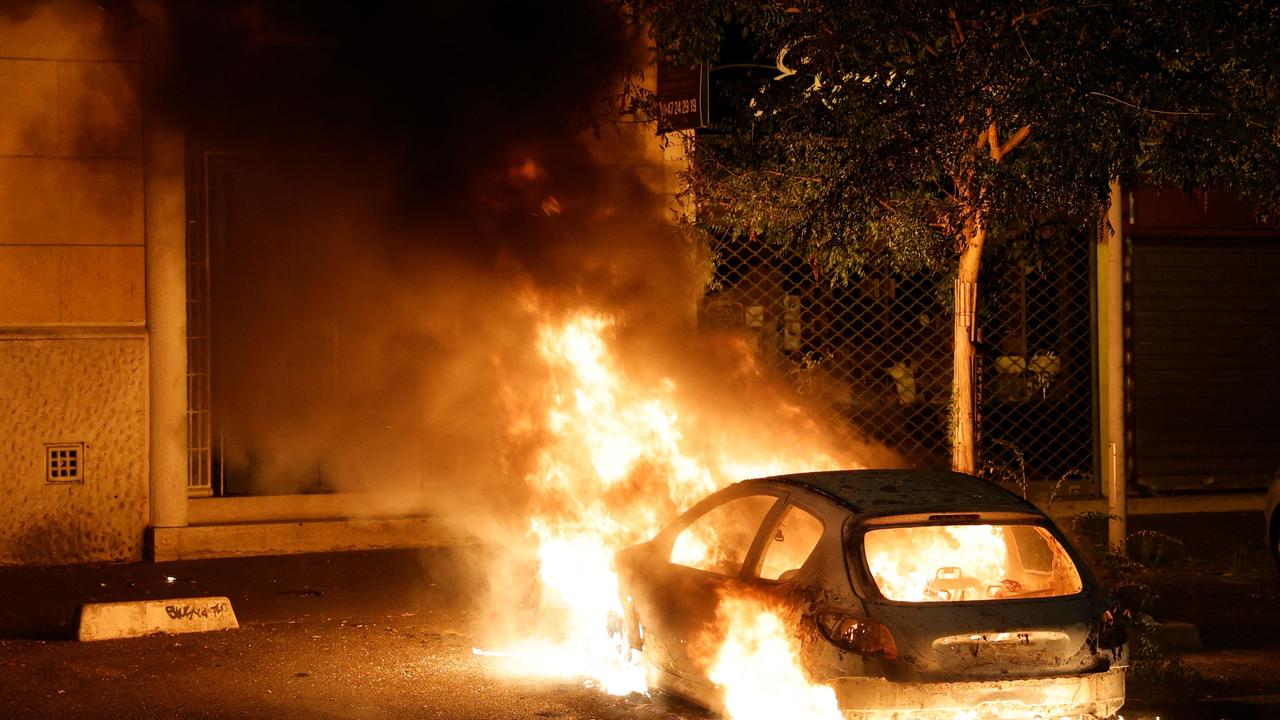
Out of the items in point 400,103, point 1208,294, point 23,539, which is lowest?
point 23,539

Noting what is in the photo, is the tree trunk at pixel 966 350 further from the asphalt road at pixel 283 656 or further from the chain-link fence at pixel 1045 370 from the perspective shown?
the chain-link fence at pixel 1045 370

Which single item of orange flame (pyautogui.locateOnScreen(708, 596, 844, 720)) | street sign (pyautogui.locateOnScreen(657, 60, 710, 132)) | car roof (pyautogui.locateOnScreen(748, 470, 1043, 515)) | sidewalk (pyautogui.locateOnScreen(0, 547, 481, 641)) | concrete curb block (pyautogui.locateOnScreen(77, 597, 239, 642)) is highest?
street sign (pyautogui.locateOnScreen(657, 60, 710, 132))

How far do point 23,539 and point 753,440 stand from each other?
602 cm

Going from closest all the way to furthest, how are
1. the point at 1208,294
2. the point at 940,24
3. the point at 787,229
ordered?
the point at 940,24 < the point at 787,229 < the point at 1208,294

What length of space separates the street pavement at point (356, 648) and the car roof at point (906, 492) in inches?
53.0

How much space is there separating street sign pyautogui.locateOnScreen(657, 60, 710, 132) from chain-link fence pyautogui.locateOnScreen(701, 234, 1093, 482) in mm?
1598

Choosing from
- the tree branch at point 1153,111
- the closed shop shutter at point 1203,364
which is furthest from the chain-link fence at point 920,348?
the tree branch at point 1153,111

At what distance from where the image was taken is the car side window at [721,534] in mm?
7074

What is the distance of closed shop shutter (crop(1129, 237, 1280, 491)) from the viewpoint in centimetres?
1450

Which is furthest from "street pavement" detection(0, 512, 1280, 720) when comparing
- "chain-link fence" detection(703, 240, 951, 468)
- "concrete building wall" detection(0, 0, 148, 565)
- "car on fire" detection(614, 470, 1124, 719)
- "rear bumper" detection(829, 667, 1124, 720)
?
"chain-link fence" detection(703, 240, 951, 468)

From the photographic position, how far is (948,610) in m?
5.93

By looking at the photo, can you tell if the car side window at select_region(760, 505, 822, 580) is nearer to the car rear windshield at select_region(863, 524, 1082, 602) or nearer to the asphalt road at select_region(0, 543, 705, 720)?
the car rear windshield at select_region(863, 524, 1082, 602)

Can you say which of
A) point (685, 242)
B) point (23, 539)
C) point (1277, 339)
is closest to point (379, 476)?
point (23, 539)

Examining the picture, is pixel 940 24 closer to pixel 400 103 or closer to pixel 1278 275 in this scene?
pixel 400 103
